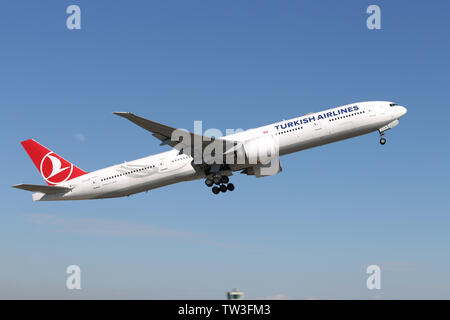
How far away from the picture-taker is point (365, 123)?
3794 cm

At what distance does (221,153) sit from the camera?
3806cm

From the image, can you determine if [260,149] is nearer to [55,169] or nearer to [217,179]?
[217,179]

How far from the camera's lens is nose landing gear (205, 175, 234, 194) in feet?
130

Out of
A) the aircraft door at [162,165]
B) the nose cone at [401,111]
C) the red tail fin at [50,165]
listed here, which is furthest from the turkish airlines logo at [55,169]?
the nose cone at [401,111]

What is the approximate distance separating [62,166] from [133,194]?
6883 millimetres

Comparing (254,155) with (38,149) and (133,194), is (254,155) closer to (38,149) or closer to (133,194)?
(133,194)

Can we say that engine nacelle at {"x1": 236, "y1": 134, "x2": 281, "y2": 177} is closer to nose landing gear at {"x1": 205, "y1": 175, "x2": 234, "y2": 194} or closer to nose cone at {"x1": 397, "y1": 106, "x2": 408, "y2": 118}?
nose landing gear at {"x1": 205, "y1": 175, "x2": 234, "y2": 194}

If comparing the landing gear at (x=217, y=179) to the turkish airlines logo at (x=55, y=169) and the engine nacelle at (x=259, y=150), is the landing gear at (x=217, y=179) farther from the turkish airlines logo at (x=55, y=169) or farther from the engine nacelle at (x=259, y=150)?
the turkish airlines logo at (x=55, y=169)

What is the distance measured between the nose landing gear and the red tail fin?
10.2 meters

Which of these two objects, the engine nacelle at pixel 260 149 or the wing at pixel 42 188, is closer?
the engine nacelle at pixel 260 149

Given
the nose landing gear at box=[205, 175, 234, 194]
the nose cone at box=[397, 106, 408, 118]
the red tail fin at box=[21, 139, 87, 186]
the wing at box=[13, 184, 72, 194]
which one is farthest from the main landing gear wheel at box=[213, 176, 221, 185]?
the nose cone at box=[397, 106, 408, 118]

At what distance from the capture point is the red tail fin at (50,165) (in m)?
42.4

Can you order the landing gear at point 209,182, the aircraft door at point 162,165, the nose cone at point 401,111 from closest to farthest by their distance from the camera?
the nose cone at point 401,111 < the aircraft door at point 162,165 < the landing gear at point 209,182
